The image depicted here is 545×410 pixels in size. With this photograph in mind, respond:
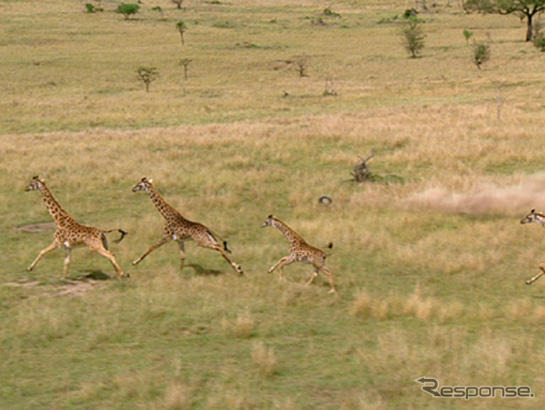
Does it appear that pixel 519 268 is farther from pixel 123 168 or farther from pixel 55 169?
pixel 55 169

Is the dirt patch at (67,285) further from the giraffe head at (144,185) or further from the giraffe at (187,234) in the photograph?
the giraffe head at (144,185)

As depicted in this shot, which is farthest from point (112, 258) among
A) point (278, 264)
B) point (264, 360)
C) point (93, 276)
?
point (264, 360)

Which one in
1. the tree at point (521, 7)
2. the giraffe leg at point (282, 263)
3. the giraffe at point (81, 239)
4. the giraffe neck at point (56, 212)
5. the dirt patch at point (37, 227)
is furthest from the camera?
the tree at point (521, 7)

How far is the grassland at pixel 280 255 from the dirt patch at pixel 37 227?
30cm

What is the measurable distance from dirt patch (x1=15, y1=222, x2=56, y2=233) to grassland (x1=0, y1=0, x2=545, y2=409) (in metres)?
0.30

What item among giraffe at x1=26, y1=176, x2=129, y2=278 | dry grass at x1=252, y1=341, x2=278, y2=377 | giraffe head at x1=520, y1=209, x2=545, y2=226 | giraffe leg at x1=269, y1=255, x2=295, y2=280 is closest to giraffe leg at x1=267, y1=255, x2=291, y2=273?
giraffe leg at x1=269, y1=255, x2=295, y2=280

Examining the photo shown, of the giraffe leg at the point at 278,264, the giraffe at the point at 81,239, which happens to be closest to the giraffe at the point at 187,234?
the giraffe leg at the point at 278,264

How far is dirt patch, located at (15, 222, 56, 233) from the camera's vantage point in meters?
16.3

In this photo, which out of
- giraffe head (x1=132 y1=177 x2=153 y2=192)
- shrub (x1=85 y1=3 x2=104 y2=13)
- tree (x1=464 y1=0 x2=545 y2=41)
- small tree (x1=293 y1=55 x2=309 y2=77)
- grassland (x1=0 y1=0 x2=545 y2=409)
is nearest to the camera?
grassland (x1=0 y1=0 x2=545 y2=409)

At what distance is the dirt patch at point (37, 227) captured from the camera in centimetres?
1628

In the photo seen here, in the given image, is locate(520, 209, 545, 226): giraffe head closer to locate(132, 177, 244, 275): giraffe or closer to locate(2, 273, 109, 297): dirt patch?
locate(132, 177, 244, 275): giraffe

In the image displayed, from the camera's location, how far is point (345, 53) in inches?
2911

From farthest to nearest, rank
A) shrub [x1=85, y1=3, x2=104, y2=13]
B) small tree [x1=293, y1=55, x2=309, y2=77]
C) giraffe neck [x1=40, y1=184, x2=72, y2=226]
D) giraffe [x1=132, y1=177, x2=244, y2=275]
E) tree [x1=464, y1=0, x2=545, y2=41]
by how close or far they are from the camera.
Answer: shrub [x1=85, y1=3, x2=104, y2=13] < tree [x1=464, y1=0, x2=545, y2=41] < small tree [x1=293, y1=55, x2=309, y2=77] < giraffe neck [x1=40, y1=184, x2=72, y2=226] < giraffe [x1=132, y1=177, x2=244, y2=275]

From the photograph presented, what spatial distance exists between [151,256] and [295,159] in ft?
35.8
